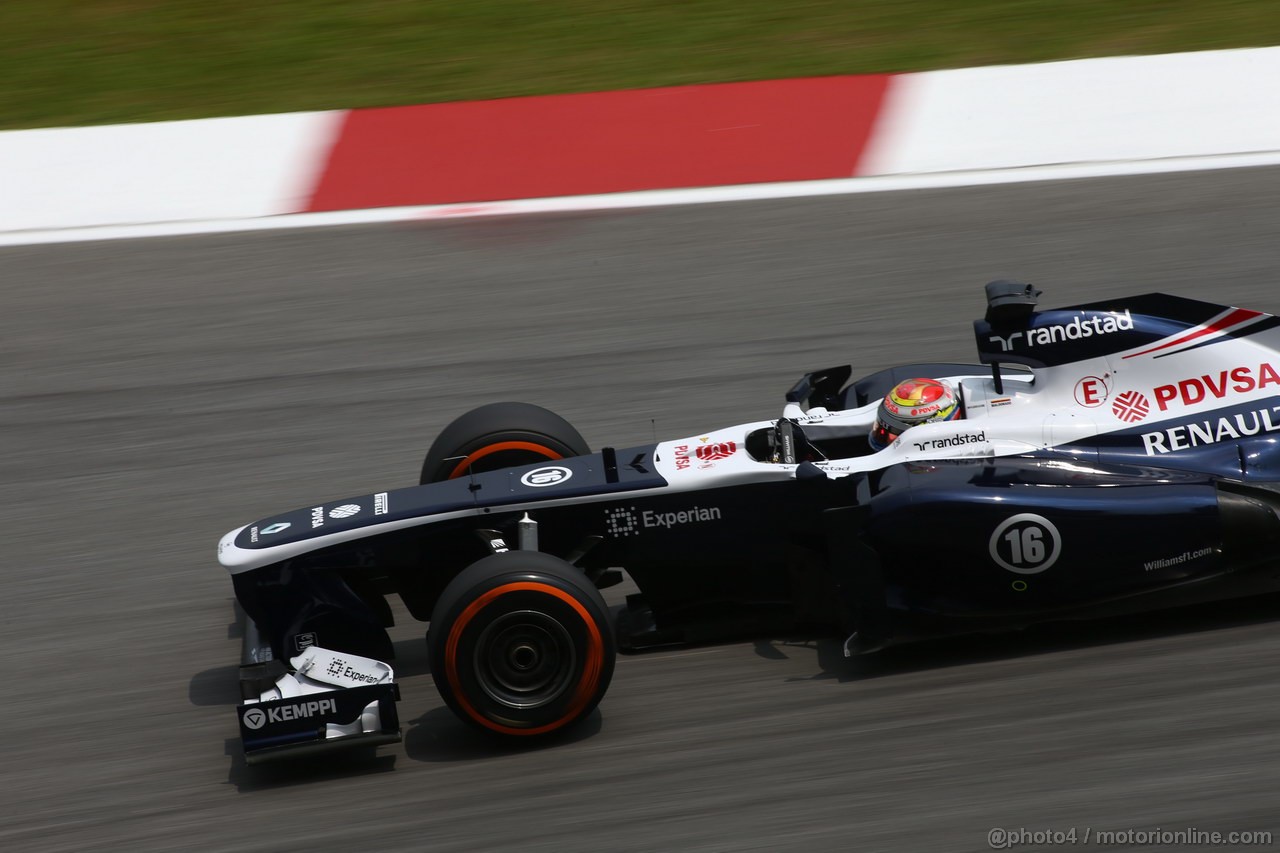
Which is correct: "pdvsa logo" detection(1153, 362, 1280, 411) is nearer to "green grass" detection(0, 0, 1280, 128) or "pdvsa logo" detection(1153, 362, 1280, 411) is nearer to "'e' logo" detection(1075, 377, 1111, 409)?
"'e' logo" detection(1075, 377, 1111, 409)

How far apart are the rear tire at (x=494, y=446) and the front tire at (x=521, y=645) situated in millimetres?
1061

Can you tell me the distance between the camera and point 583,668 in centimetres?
471

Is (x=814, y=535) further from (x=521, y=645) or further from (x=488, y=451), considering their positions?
(x=488, y=451)

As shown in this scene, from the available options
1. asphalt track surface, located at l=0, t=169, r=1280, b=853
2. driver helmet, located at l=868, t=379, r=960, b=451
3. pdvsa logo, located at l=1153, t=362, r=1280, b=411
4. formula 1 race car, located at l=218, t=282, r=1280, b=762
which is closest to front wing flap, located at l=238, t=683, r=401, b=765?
formula 1 race car, located at l=218, t=282, r=1280, b=762

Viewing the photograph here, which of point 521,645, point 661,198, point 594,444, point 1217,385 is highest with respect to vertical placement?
point 661,198

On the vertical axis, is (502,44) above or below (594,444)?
above

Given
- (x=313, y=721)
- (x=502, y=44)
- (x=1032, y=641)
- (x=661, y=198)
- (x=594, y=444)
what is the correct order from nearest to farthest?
(x=313, y=721) < (x=1032, y=641) < (x=594, y=444) < (x=661, y=198) < (x=502, y=44)

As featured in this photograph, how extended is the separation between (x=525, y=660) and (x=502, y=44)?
29.6ft

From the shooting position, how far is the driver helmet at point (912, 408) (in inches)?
212

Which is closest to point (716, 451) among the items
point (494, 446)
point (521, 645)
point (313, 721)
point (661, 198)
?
point (494, 446)

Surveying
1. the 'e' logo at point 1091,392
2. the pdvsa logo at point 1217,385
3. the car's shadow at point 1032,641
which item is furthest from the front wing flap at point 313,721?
the pdvsa logo at point 1217,385

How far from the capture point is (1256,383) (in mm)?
5320

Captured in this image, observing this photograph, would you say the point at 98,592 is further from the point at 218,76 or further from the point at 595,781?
the point at 218,76

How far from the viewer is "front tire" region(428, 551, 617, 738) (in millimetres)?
4641
